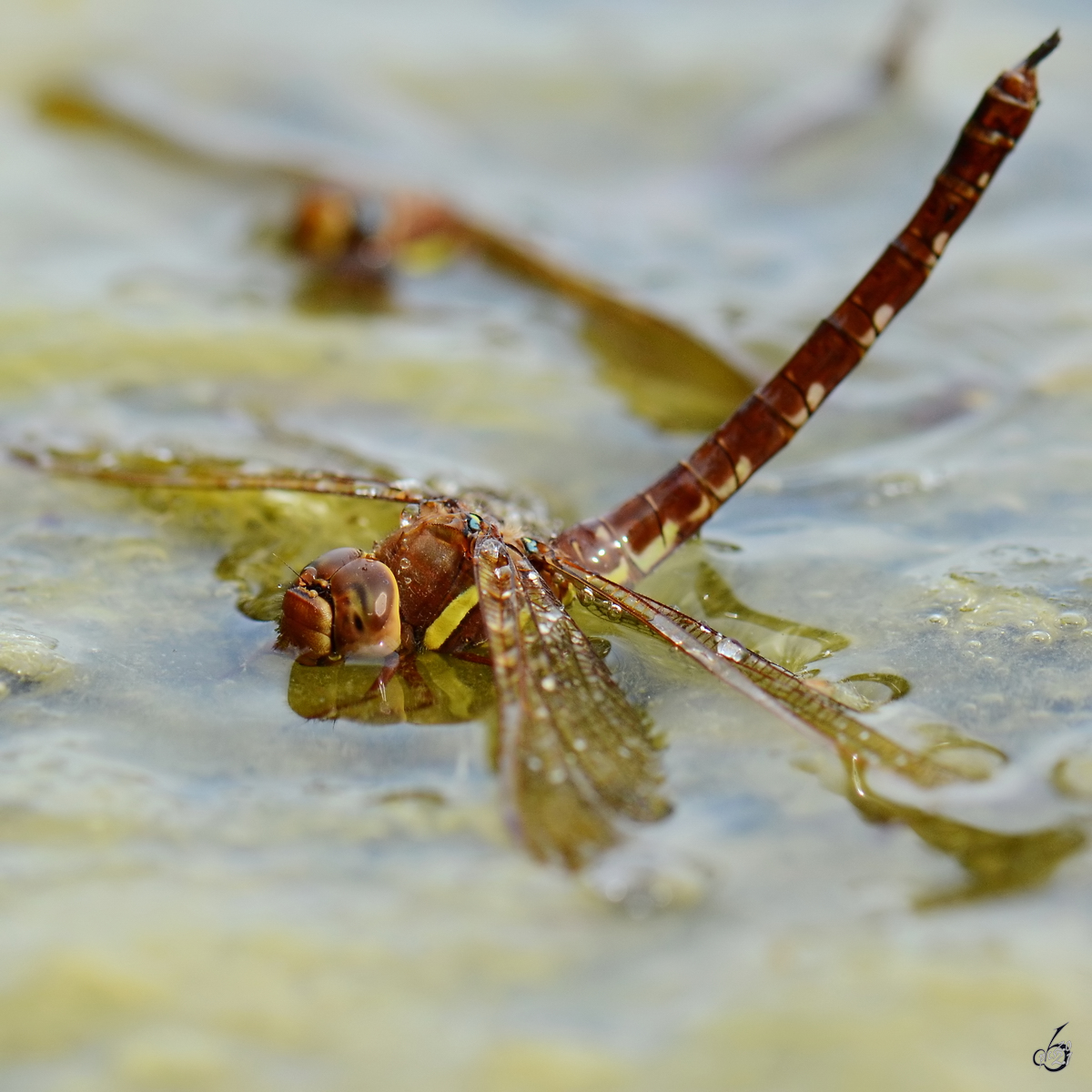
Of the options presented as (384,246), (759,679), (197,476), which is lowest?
(197,476)

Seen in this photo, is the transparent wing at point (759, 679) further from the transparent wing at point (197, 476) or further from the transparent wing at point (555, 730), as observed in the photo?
the transparent wing at point (197, 476)

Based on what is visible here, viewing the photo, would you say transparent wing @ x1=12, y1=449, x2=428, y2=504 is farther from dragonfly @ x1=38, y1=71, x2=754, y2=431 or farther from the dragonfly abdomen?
dragonfly @ x1=38, y1=71, x2=754, y2=431

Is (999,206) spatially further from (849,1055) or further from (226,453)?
(849,1055)

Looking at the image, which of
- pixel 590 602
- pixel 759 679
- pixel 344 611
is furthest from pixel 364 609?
pixel 759 679

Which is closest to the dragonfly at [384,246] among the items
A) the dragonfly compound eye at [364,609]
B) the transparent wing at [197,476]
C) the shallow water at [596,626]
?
the shallow water at [596,626]

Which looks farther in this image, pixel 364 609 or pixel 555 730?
pixel 364 609

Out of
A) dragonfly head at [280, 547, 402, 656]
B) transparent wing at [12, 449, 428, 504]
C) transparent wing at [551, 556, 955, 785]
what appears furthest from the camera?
transparent wing at [12, 449, 428, 504]

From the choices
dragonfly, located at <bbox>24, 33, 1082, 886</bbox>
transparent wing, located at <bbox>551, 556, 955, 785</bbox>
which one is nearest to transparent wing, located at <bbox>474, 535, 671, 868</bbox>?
dragonfly, located at <bbox>24, 33, 1082, 886</bbox>

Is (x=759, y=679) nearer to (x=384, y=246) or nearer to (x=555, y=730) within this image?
(x=555, y=730)
